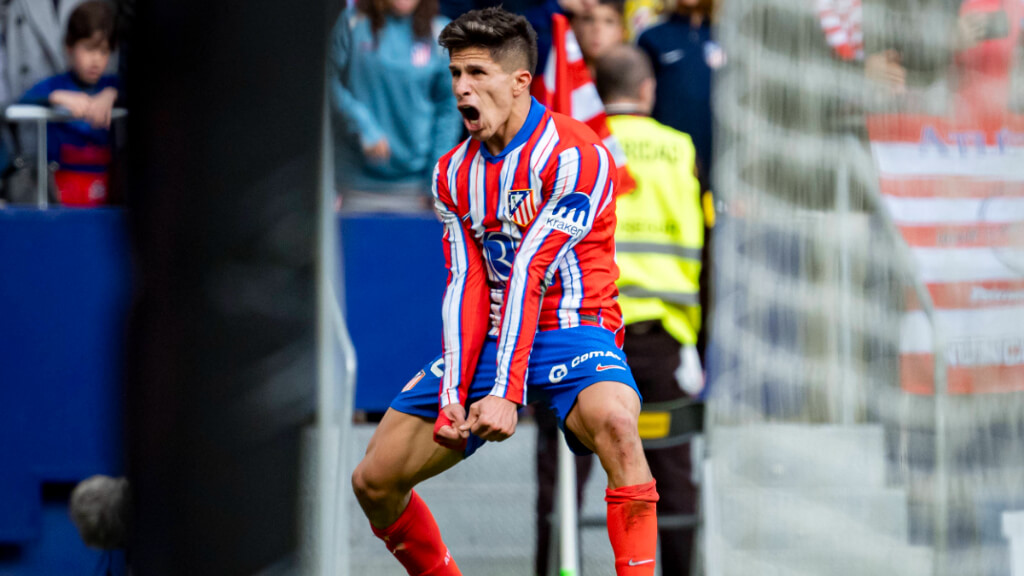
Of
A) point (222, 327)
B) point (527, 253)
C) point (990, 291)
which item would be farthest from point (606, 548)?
point (222, 327)

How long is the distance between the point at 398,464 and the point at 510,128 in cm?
83

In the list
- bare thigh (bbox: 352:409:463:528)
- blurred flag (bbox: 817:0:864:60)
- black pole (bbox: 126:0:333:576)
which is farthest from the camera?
blurred flag (bbox: 817:0:864:60)

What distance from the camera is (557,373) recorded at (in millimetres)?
2791

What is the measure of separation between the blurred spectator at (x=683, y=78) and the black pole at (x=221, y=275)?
3.98 meters

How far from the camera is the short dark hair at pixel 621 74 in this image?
3.79 meters

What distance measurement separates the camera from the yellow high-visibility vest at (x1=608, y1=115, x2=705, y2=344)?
12.4 feet

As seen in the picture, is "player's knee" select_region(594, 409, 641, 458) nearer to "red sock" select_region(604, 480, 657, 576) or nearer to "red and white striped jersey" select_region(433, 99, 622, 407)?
"red sock" select_region(604, 480, 657, 576)

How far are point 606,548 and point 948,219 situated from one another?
1.90 m

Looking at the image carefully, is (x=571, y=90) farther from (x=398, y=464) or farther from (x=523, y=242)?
(x=398, y=464)

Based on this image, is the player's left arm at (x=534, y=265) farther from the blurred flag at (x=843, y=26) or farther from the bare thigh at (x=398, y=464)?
the blurred flag at (x=843, y=26)

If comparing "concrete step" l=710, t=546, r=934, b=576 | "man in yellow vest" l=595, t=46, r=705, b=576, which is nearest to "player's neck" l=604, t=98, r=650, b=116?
"man in yellow vest" l=595, t=46, r=705, b=576

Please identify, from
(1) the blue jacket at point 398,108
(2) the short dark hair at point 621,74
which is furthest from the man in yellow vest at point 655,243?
(1) the blue jacket at point 398,108

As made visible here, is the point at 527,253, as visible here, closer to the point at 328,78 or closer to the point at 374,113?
the point at 374,113

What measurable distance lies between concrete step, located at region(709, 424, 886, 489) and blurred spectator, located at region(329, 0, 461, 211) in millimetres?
1432
